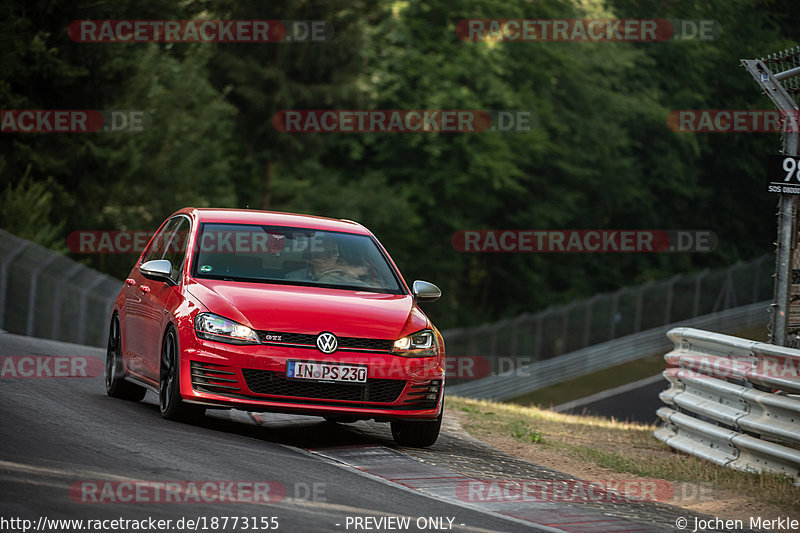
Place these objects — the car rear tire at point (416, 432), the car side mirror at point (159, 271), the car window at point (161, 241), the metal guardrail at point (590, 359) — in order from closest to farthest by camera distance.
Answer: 1. the car rear tire at point (416, 432)
2. the car side mirror at point (159, 271)
3. the car window at point (161, 241)
4. the metal guardrail at point (590, 359)

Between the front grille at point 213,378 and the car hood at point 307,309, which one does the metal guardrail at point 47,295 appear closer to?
the car hood at point 307,309

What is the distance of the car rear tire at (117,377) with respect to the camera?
11500 mm

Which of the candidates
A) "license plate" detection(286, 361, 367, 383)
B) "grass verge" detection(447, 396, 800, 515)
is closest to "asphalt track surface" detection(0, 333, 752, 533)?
"license plate" detection(286, 361, 367, 383)

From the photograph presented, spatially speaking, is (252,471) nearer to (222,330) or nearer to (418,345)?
(222,330)

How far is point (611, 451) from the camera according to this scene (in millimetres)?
11930

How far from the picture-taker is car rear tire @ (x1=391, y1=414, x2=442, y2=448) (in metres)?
9.89

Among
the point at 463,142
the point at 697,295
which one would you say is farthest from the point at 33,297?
the point at 463,142

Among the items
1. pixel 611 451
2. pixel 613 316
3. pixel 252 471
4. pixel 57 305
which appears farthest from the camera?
pixel 613 316

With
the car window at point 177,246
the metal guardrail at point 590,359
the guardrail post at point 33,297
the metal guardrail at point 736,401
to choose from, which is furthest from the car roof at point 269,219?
the metal guardrail at point 590,359

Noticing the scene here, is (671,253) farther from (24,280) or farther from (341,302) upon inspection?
(341,302)

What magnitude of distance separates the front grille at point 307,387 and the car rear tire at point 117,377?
269 cm

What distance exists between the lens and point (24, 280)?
20.1 meters

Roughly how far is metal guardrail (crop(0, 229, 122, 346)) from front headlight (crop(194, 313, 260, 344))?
11407 mm

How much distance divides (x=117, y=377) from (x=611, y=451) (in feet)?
15.2
